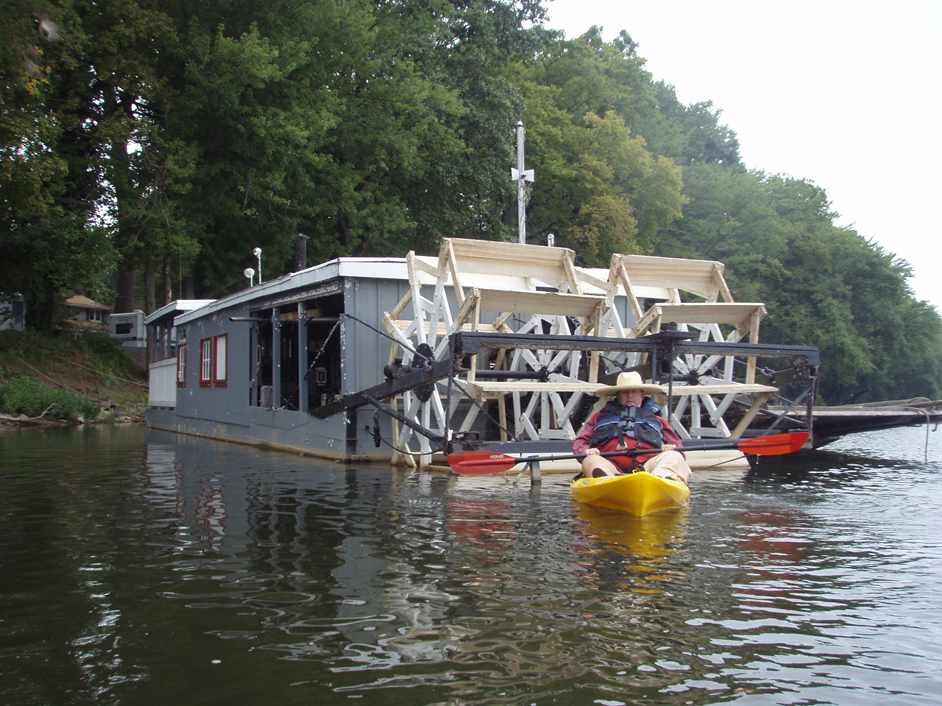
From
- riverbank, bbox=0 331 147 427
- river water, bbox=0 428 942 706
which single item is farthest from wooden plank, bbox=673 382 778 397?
riverbank, bbox=0 331 147 427

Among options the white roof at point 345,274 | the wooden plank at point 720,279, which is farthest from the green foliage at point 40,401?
the wooden plank at point 720,279

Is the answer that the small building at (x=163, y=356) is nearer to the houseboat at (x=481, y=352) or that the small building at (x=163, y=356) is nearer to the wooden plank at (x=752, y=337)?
the houseboat at (x=481, y=352)

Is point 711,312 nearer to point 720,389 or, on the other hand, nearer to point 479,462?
point 720,389

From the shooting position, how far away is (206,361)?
21.3 metres

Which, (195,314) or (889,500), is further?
(195,314)

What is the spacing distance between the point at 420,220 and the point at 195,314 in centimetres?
1305

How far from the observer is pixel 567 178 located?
36.5 metres

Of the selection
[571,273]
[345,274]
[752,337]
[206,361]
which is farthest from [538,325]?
[206,361]

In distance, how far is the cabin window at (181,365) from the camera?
923 inches

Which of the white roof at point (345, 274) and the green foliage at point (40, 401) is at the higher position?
the white roof at point (345, 274)

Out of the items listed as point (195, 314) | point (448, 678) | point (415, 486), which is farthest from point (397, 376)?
point (195, 314)

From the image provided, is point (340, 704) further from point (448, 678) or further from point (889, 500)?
point (889, 500)

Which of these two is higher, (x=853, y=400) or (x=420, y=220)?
(x=420, y=220)

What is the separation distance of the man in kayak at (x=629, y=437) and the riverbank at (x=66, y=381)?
19936mm
